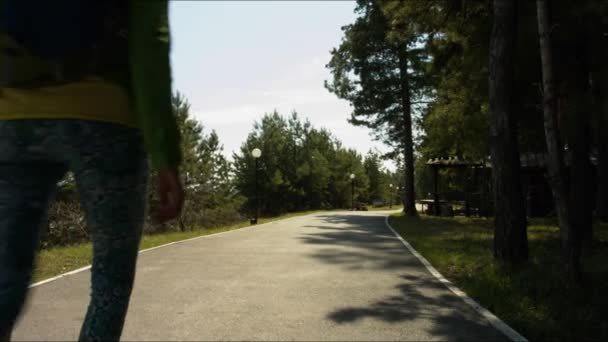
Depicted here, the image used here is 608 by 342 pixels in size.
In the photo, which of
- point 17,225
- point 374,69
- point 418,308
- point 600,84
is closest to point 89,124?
point 17,225

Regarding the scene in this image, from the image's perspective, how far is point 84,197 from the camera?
70.5 inches

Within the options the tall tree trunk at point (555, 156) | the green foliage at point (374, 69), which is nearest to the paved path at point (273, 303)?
the tall tree trunk at point (555, 156)

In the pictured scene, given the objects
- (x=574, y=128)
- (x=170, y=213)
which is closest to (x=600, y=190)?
(x=574, y=128)

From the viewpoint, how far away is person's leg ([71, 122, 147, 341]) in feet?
5.71

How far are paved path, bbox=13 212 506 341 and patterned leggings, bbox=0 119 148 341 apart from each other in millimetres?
2566

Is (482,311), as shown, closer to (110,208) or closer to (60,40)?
(110,208)

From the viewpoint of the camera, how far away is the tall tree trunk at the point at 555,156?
6621 millimetres

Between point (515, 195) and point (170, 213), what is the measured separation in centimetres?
803

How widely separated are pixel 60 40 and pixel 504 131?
27.0 feet

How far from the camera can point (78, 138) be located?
Answer: 5.64 feet

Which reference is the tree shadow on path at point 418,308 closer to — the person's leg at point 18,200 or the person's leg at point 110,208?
the person's leg at point 110,208

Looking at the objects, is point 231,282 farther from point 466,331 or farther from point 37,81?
point 37,81

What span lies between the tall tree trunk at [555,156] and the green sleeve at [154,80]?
6.12m

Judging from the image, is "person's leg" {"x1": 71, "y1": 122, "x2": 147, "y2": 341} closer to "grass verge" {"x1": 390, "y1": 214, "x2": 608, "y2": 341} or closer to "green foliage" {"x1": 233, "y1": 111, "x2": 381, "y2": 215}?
"grass verge" {"x1": 390, "y1": 214, "x2": 608, "y2": 341}
